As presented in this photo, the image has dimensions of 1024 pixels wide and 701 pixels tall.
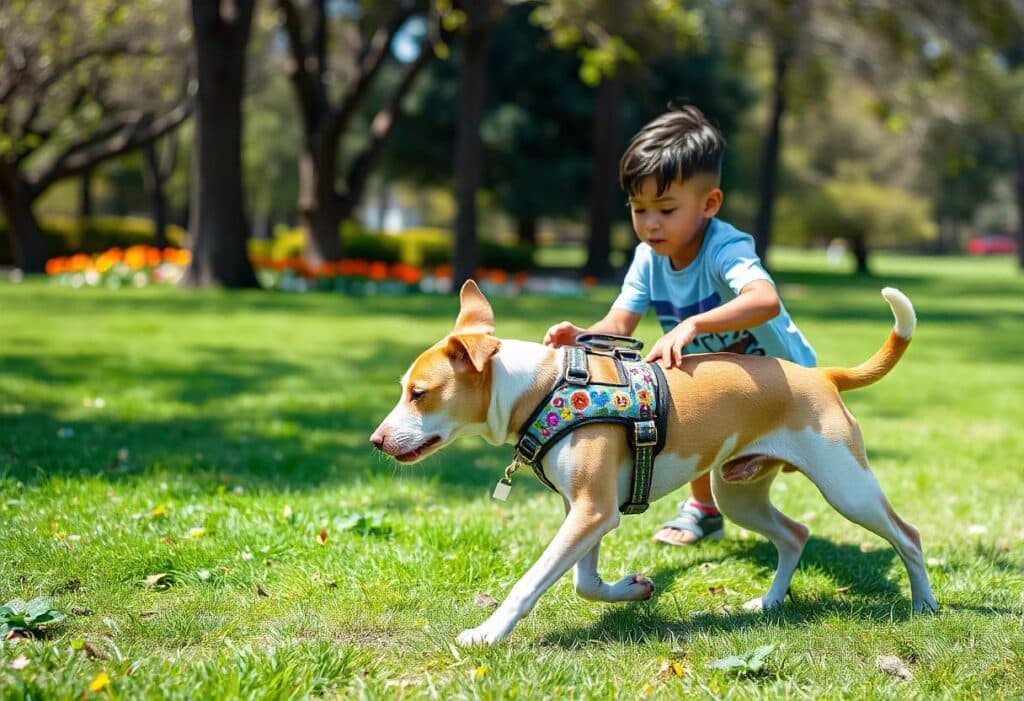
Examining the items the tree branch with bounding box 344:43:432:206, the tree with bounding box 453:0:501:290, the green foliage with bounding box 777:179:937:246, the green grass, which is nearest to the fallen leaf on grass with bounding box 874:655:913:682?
the green grass

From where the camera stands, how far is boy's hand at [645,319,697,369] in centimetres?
373

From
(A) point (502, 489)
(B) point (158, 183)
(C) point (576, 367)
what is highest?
(B) point (158, 183)

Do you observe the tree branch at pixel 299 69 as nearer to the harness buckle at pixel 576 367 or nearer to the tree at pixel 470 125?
the tree at pixel 470 125

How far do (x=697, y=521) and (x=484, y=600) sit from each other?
1485 millimetres

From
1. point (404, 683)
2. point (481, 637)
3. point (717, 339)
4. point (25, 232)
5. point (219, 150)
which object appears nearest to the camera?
point (404, 683)

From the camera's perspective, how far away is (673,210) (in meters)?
4.05

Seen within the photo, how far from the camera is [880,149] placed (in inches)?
2356

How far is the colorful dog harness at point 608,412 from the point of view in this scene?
3.47 m

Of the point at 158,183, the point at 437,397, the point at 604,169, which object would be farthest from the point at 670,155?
the point at 158,183

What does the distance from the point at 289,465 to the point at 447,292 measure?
13.4 metres

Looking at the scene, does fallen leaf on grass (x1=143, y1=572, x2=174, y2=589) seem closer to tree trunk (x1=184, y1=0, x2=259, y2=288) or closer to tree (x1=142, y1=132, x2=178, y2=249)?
tree trunk (x1=184, y1=0, x2=259, y2=288)

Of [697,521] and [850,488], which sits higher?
[850,488]

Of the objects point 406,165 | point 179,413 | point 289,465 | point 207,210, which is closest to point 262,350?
point 179,413

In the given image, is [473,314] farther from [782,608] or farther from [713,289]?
[782,608]
